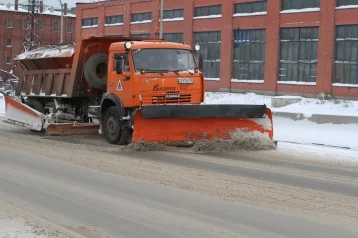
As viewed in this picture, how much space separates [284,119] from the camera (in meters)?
21.0

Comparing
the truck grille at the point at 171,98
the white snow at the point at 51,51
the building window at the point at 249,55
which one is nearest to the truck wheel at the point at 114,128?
the truck grille at the point at 171,98

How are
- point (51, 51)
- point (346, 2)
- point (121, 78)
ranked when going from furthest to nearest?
point (346, 2)
point (51, 51)
point (121, 78)

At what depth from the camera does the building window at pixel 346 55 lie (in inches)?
1426

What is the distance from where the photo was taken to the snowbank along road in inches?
250

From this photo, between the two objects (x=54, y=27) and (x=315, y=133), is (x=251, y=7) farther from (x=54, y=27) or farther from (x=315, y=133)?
(x=54, y=27)

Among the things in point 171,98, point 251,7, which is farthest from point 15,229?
point 251,7

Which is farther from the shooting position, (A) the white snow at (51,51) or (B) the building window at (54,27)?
(B) the building window at (54,27)

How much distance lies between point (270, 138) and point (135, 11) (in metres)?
43.3

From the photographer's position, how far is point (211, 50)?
47.1 metres

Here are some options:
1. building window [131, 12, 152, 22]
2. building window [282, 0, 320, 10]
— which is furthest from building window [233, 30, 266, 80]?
building window [131, 12, 152, 22]

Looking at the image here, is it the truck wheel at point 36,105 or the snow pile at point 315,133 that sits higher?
the truck wheel at point 36,105

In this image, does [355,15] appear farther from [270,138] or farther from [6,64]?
[6,64]

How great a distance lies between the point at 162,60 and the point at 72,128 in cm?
350

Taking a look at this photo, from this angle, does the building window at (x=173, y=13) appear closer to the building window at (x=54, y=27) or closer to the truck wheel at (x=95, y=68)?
the truck wheel at (x=95, y=68)
